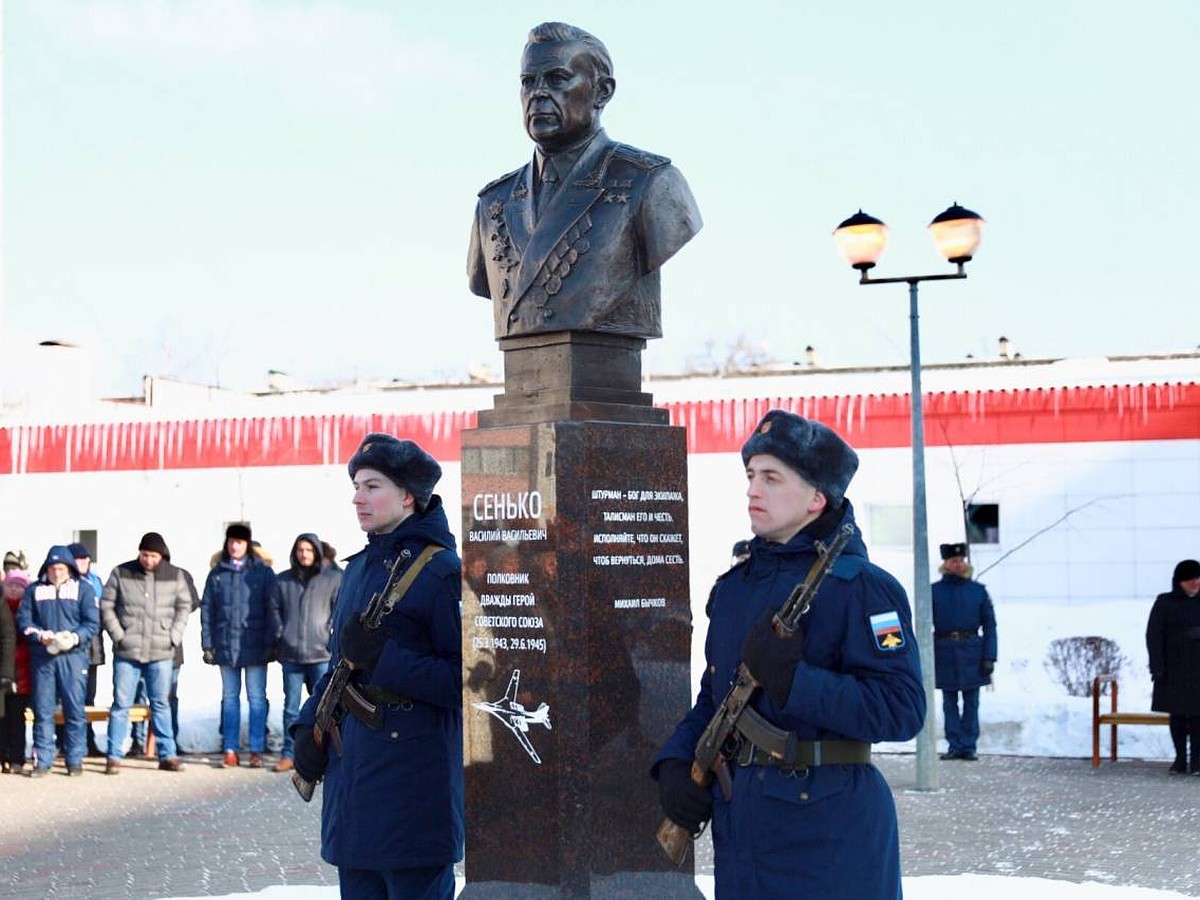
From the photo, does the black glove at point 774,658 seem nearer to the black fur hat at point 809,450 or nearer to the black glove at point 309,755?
the black fur hat at point 809,450

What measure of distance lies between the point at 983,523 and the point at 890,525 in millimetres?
1433

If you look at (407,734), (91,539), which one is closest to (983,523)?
(91,539)

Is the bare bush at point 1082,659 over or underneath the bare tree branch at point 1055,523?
underneath

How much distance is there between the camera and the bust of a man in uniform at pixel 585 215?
21.4ft

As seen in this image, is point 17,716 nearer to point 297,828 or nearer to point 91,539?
point 297,828

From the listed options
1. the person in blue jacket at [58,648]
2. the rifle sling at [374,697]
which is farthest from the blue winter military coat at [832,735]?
the person in blue jacket at [58,648]

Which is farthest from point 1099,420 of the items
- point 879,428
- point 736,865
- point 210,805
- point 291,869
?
point 736,865

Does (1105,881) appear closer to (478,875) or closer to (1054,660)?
(478,875)

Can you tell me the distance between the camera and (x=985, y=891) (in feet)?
27.1

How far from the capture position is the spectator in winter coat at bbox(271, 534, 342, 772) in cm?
1423

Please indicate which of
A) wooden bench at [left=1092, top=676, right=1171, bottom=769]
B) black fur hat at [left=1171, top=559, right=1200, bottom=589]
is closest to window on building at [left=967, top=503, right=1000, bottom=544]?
wooden bench at [left=1092, top=676, right=1171, bottom=769]

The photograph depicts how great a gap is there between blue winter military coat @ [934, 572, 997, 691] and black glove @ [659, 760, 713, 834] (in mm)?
10444

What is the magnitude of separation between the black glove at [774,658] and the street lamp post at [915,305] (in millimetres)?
8602

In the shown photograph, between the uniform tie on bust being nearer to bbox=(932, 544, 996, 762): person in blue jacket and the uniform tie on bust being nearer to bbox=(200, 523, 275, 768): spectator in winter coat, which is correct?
bbox=(200, 523, 275, 768): spectator in winter coat
